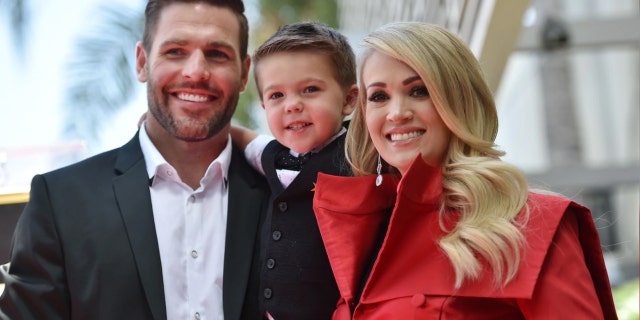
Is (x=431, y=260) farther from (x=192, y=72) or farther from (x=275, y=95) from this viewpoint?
(x=192, y=72)

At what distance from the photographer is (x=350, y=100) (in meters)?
3.46

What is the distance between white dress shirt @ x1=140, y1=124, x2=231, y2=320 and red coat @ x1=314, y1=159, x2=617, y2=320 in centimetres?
60

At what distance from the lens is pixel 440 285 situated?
267 centimetres

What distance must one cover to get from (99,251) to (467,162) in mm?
1404

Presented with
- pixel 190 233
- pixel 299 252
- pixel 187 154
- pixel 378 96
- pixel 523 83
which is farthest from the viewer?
pixel 523 83

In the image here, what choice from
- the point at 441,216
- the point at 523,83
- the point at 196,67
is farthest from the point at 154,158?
the point at 523,83

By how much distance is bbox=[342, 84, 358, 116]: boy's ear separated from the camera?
135 inches

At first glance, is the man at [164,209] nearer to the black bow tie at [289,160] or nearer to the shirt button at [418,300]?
the black bow tie at [289,160]

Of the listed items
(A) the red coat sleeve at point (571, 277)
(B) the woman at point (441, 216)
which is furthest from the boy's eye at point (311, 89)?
(A) the red coat sleeve at point (571, 277)

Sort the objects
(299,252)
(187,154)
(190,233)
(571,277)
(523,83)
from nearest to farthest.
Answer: (571,277) < (299,252) < (190,233) < (187,154) < (523,83)

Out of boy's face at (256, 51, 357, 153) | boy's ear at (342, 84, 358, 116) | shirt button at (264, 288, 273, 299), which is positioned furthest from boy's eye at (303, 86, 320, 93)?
shirt button at (264, 288, 273, 299)

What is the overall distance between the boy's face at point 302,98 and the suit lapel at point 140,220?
574 millimetres

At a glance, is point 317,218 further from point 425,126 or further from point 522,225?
point 522,225

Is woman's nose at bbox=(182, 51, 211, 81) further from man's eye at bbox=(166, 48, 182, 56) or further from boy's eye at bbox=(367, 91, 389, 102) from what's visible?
boy's eye at bbox=(367, 91, 389, 102)
